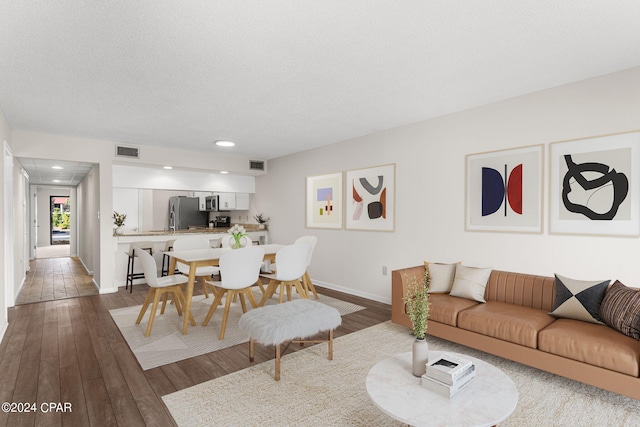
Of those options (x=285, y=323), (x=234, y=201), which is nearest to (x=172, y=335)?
(x=285, y=323)

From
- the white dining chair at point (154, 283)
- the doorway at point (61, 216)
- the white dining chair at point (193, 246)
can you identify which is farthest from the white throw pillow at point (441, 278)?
the doorway at point (61, 216)

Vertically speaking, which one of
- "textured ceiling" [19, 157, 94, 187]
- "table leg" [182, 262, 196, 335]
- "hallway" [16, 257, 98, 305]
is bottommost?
"hallway" [16, 257, 98, 305]

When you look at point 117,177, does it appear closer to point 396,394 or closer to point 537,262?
point 396,394

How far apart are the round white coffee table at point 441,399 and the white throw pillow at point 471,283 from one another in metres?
1.29

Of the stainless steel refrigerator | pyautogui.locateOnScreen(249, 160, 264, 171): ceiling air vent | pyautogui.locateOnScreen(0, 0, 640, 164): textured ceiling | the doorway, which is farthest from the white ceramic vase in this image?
the doorway

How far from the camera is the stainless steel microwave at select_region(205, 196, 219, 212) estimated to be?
25.9 feet

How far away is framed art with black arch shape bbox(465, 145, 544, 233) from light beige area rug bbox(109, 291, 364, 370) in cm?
196

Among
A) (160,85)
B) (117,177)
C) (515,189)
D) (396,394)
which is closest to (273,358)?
(396,394)

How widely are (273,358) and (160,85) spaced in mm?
2649

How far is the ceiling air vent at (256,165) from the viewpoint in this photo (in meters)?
6.89

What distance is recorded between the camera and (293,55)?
96.5 inches

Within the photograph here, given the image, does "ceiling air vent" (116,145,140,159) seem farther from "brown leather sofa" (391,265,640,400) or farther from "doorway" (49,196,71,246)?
"doorway" (49,196,71,246)

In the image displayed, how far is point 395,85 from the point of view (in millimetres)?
3049

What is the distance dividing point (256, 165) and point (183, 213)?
255 centimetres
